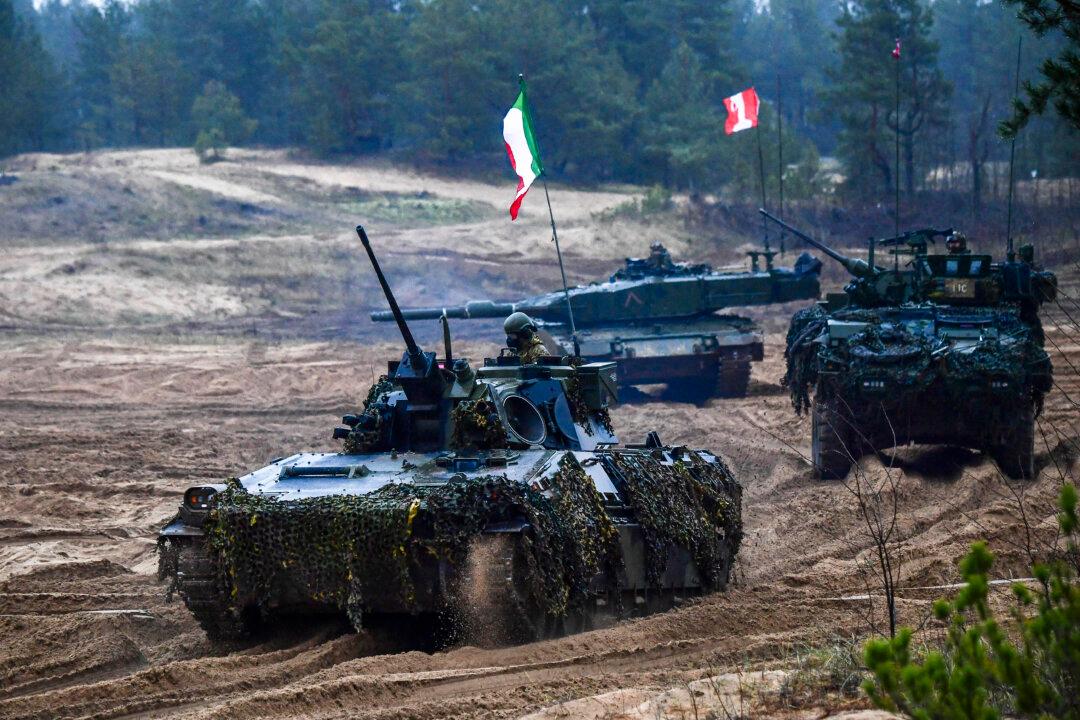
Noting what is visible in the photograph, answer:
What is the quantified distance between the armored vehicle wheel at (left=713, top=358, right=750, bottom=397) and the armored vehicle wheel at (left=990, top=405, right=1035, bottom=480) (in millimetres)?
6104

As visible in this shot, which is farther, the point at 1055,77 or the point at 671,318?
the point at 671,318

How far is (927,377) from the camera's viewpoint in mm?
13922

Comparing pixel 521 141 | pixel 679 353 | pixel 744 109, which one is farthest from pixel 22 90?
pixel 521 141

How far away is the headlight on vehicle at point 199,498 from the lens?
8.52 m

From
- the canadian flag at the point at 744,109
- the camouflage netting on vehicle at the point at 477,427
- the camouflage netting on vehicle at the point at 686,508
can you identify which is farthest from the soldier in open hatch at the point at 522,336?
the canadian flag at the point at 744,109

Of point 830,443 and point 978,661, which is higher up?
point 978,661

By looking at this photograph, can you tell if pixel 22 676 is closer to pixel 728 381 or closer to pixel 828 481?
pixel 828 481

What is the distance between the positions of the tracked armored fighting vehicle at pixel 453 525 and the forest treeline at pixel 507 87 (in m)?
24.8

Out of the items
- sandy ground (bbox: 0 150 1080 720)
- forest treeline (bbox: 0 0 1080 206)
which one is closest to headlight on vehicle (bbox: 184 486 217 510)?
sandy ground (bbox: 0 150 1080 720)

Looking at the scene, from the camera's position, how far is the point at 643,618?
362 inches

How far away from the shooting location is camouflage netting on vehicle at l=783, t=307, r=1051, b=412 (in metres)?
13.9

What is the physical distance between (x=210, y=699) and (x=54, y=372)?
15747 mm

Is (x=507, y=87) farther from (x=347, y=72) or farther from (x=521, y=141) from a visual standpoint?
(x=521, y=141)

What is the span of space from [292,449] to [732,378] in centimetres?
657
